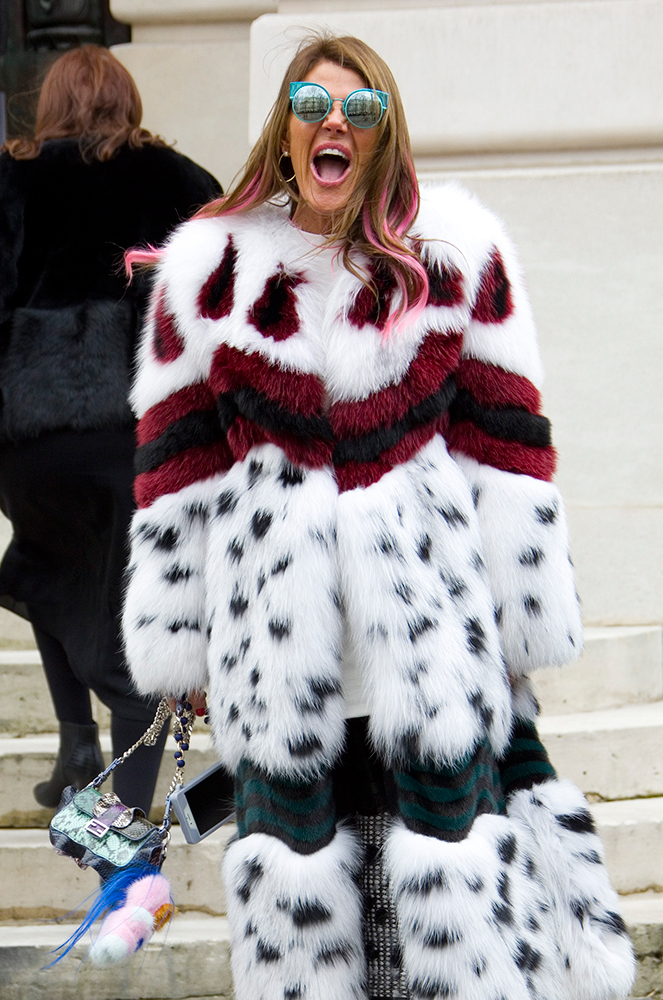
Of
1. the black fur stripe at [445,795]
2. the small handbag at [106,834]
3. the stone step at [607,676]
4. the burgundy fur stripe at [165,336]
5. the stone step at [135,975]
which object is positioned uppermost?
the burgundy fur stripe at [165,336]

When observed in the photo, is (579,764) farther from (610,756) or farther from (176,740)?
(176,740)

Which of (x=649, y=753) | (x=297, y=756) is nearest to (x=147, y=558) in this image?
(x=297, y=756)

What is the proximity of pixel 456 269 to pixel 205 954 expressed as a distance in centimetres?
208

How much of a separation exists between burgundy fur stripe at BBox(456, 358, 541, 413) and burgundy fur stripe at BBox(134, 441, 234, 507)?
A: 48 cm

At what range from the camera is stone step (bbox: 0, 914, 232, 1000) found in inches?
120

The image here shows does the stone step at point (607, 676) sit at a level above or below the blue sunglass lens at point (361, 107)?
below

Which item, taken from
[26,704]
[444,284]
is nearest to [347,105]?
[444,284]

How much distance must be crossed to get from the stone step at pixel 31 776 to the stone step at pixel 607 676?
4.05ft

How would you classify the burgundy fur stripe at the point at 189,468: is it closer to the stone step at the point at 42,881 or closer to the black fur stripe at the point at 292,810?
the black fur stripe at the point at 292,810

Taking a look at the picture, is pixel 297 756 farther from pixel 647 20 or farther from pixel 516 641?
pixel 647 20

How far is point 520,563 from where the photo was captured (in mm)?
1993

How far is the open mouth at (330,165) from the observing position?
2.08 meters

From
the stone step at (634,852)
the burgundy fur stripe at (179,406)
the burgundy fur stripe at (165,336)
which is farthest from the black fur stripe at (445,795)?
the stone step at (634,852)

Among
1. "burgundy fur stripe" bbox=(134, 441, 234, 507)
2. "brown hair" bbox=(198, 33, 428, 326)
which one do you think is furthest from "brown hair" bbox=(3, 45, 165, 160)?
"burgundy fur stripe" bbox=(134, 441, 234, 507)
